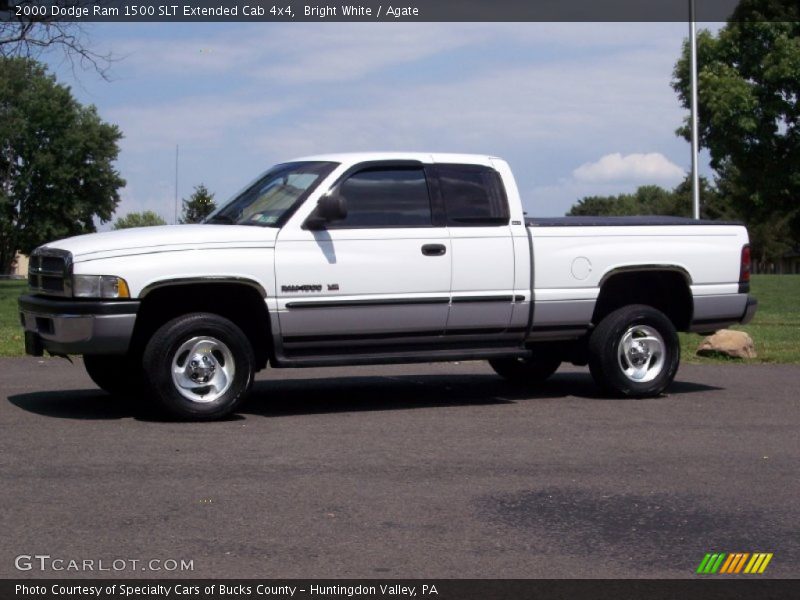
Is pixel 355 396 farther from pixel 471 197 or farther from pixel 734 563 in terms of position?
pixel 734 563

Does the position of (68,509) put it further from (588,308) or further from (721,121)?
(721,121)

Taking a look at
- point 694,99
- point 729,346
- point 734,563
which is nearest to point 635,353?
point 729,346

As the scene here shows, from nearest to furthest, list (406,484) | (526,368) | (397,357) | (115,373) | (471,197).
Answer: (406,484), (397,357), (115,373), (471,197), (526,368)

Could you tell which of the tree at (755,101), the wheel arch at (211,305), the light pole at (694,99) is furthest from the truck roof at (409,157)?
the tree at (755,101)

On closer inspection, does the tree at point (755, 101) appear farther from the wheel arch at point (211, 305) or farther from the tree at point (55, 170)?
the tree at point (55, 170)

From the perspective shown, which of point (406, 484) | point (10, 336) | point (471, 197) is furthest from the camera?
point (10, 336)

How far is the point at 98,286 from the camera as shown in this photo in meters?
8.73

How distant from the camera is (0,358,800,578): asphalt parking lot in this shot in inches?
212

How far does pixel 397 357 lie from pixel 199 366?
1615 millimetres

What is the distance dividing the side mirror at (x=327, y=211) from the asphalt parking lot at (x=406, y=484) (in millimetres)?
1534

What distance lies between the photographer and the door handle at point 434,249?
978 cm

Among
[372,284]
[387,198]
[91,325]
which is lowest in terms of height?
[91,325]

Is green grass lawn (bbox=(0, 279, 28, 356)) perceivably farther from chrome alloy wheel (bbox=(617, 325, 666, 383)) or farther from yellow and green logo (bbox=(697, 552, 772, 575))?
yellow and green logo (bbox=(697, 552, 772, 575))

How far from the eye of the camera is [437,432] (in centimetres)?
877
